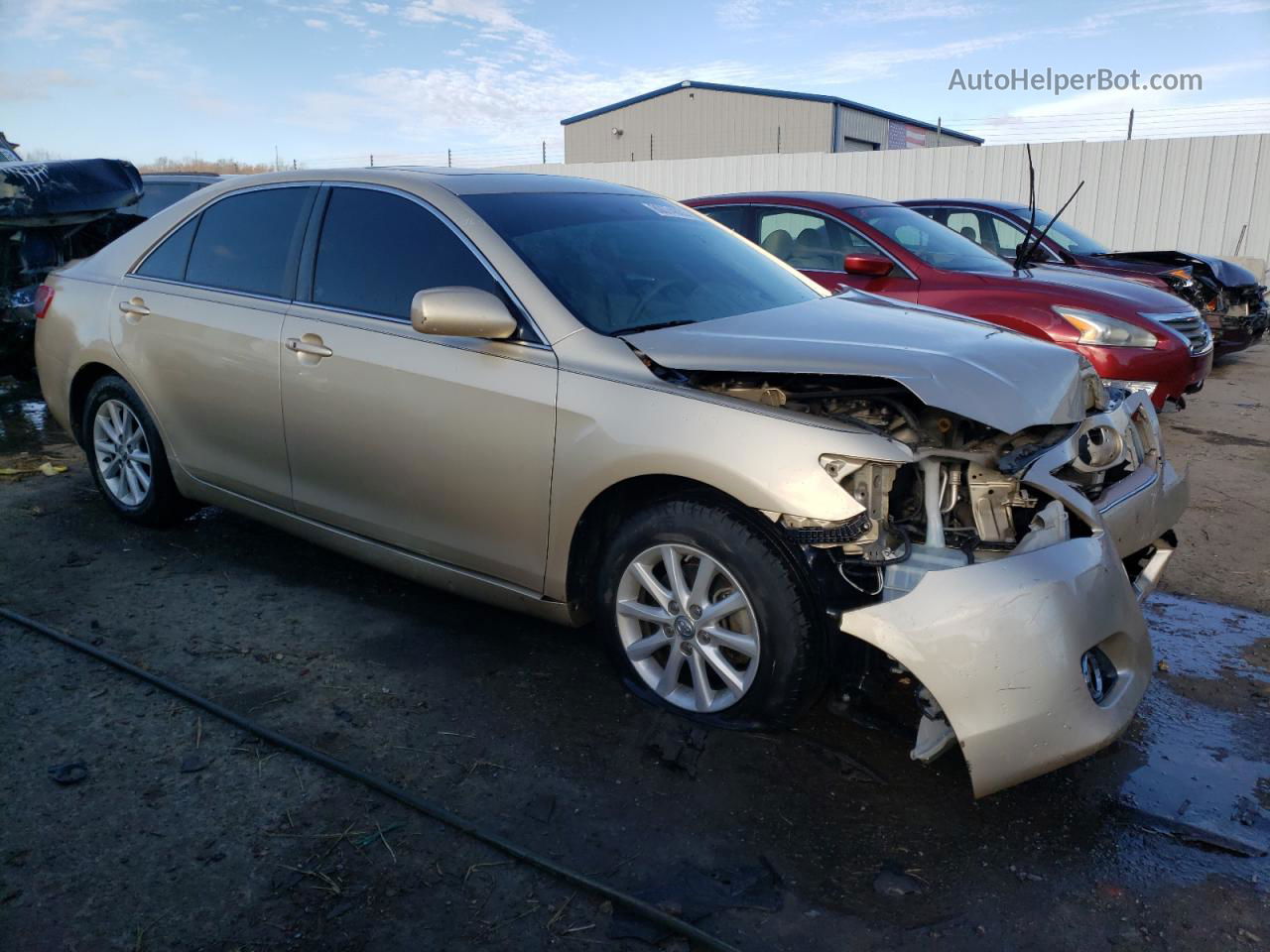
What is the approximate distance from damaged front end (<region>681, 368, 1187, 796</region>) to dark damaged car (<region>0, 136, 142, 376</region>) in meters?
6.71

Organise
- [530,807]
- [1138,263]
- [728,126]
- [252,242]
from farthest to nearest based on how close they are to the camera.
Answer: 1. [728,126]
2. [1138,263]
3. [252,242]
4. [530,807]

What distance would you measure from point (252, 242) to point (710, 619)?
2.62 meters

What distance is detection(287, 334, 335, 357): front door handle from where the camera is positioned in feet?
12.1

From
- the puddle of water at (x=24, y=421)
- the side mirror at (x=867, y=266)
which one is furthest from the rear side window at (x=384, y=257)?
Result: the puddle of water at (x=24, y=421)

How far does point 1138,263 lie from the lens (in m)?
9.93

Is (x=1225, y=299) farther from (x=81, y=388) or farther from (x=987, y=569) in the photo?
(x=81, y=388)

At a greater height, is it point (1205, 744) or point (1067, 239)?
point (1067, 239)

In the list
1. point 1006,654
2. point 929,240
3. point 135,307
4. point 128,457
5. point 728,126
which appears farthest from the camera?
point 728,126

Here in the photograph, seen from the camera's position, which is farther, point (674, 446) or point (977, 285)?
point (977, 285)

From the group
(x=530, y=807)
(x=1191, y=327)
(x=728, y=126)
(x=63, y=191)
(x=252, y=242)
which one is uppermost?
(x=728, y=126)

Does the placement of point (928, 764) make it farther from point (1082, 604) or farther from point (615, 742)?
point (615, 742)

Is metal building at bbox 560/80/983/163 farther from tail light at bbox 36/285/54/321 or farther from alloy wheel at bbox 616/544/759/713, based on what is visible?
alloy wheel at bbox 616/544/759/713

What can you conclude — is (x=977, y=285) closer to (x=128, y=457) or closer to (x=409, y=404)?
(x=409, y=404)

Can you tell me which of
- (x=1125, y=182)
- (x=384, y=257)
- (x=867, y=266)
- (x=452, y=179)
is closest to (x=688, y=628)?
(x=384, y=257)
